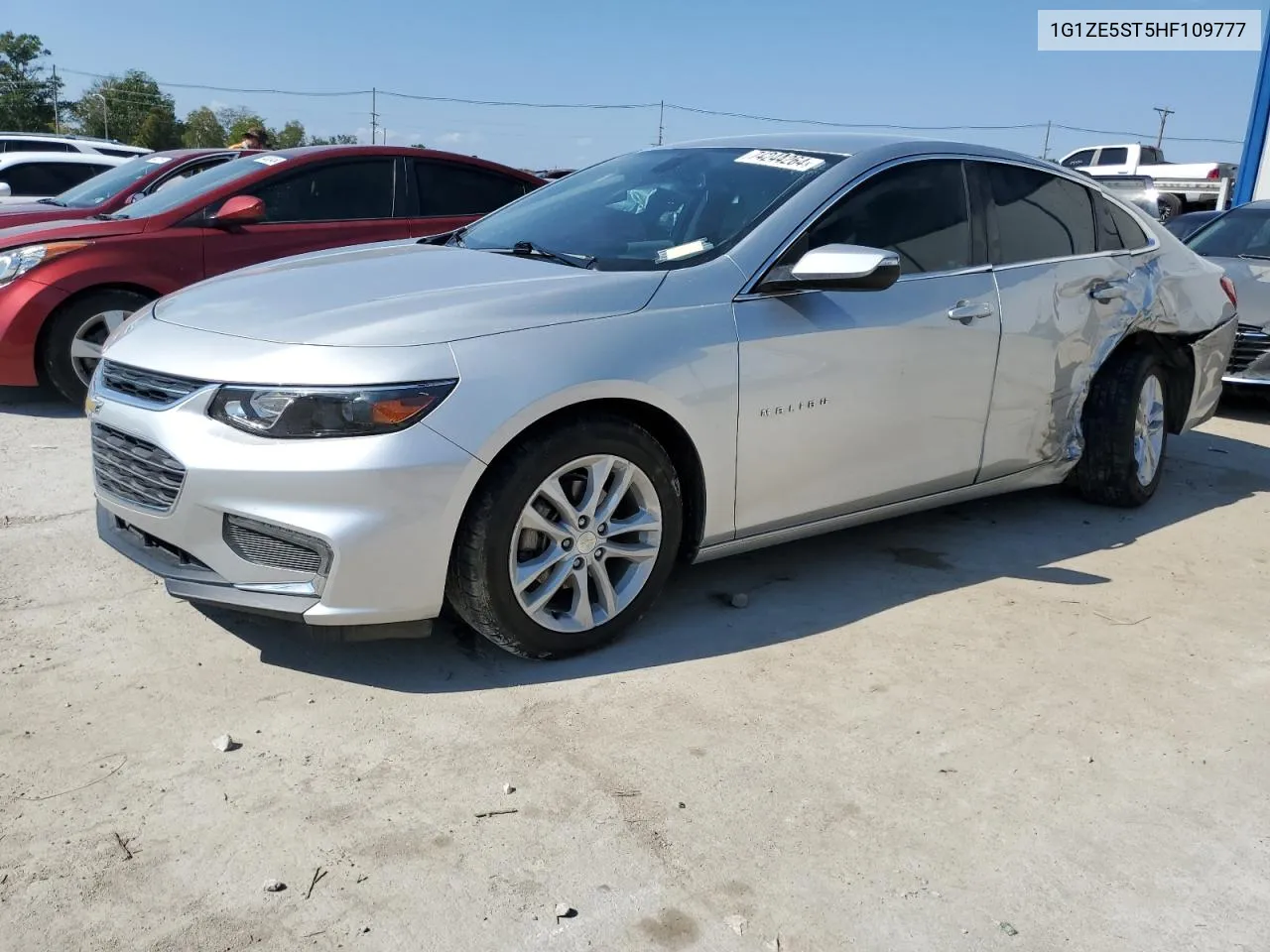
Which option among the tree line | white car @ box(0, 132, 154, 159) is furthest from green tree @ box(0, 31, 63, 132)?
white car @ box(0, 132, 154, 159)

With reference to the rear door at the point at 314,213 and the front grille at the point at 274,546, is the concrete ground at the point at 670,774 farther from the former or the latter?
the rear door at the point at 314,213

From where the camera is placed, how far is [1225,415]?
7574 mm

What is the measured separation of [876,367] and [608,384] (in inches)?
43.0

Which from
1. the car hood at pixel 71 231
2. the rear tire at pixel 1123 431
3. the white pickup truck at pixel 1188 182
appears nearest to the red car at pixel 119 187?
the car hood at pixel 71 231

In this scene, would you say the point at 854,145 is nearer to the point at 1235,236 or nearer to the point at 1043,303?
the point at 1043,303

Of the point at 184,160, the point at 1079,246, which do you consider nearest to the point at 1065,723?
the point at 1079,246

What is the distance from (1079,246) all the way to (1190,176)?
19.6 meters

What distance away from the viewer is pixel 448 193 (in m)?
7.38

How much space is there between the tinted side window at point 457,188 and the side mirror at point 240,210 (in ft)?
3.80

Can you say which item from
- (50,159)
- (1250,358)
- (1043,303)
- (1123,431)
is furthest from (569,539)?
(50,159)

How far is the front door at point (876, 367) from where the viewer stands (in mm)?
3535

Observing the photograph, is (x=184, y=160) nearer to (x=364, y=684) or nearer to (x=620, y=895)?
(x=364, y=684)

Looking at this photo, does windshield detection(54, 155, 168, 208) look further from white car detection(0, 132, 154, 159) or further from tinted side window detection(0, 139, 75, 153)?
tinted side window detection(0, 139, 75, 153)

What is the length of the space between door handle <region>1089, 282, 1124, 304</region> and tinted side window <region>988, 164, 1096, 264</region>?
0.53 feet
